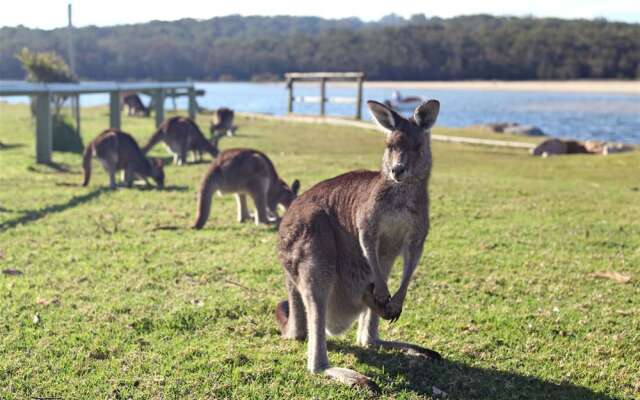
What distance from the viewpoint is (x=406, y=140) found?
10.4 ft

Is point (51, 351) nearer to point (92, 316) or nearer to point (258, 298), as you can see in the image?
point (92, 316)

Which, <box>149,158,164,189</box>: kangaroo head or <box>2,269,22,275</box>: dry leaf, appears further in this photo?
<box>149,158,164,189</box>: kangaroo head

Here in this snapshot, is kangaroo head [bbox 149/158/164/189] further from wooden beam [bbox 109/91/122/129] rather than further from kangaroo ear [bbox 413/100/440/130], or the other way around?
kangaroo ear [bbox 413/100/440/130]

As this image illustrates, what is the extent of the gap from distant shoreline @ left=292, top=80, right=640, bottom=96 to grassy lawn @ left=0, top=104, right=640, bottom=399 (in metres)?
53.3

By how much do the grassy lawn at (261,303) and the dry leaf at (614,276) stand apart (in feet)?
0.28

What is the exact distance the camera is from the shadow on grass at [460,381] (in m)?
3.31

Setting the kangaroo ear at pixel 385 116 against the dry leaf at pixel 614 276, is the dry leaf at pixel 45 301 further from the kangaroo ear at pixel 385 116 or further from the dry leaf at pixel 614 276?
the dry leaf at pixel 614 276

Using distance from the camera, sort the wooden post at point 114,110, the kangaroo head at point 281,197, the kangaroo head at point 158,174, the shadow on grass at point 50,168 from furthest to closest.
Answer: the wooden post at point 114,110
the shadow on grass at point 50,168
the kangaroo head at point 158,174
the kangaroo head at point 281,197

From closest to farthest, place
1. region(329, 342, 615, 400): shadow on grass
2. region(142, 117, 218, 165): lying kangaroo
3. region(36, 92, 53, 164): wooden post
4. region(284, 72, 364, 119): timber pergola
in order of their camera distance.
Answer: region(329, 342, 615, 400): shadow on grass, region(36, 92, 53, 164): wooden post, region(142, 117, 218, 165): lying kangaroo, region(284, 72, 364, 119): timber pergola

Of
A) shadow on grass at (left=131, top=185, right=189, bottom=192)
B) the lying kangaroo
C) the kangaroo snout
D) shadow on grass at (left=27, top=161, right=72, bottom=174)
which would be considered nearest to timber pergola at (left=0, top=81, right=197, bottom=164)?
shadow on grass at (left=27, top=161, right=72, bottom=174)

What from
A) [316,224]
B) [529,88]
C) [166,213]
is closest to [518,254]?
[316,224]

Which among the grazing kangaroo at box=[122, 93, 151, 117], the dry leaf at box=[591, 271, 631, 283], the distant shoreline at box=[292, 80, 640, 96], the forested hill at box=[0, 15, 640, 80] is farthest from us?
the forested hill at box=[0, 15, 640, 80]

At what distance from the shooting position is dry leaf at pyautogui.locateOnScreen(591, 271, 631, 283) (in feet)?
17.4

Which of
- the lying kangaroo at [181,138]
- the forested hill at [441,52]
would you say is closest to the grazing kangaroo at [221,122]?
the lying kangaroo at [181,138]
